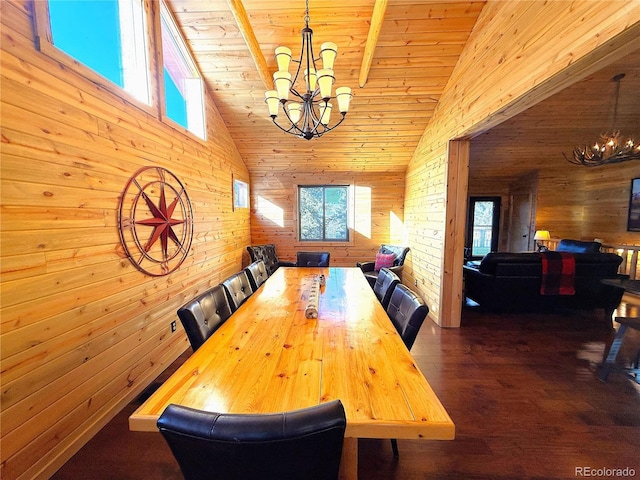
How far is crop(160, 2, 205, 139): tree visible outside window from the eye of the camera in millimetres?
2742

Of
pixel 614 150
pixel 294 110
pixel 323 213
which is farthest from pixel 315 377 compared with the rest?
pixel 614 150

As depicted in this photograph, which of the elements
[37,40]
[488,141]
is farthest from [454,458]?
[488,141]

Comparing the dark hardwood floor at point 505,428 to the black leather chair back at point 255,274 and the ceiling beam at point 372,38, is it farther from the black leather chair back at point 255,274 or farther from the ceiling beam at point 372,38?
the ceiling beam at point 372,38

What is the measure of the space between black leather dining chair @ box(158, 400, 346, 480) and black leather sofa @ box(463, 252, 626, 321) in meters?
3.57

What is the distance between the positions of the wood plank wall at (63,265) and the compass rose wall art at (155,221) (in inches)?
3.2

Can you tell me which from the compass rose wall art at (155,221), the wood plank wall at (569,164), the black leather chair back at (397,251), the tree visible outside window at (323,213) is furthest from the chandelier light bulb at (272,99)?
the wood plank wall at (569,164)

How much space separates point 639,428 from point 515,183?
6.50 meters

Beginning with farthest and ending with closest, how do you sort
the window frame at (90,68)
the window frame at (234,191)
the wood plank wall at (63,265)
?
the window frame at (234,191)
the window frame at (90,68)
the wood plank wall at (63,265)

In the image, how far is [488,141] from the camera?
5066mm

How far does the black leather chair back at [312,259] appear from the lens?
405cm

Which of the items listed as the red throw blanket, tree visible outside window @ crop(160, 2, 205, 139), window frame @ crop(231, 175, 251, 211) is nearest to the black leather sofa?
the red throw blanket

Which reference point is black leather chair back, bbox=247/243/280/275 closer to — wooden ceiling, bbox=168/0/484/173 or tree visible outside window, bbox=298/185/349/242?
tree visible outside window, bbox=298/185/349/242

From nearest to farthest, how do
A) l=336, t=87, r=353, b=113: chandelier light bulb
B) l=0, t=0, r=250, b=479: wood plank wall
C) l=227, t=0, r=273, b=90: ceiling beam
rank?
1. l=0, t=0, r=250, b=479: wood plank wall
2. l=336, t=87, r=353, b=113: chandelier light bulb
3. l=227, t=0, r=273, b=90: ceiling beam

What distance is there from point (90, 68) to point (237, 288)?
1790 mm
